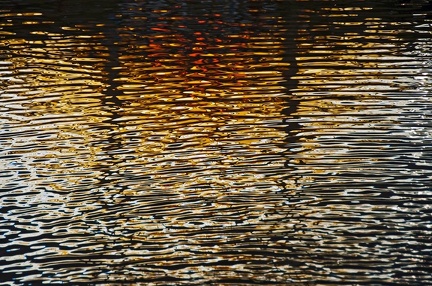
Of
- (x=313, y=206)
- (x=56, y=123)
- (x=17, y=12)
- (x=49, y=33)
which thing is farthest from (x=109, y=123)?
A: (x=17, y=12)

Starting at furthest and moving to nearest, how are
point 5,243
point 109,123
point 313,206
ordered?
point 109,123, point 313,206, point 5,243

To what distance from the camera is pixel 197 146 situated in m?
7.07

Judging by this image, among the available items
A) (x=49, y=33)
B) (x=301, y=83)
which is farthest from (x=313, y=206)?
(x=49, y=33)

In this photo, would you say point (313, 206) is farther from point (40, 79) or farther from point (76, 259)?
point (40, 79)

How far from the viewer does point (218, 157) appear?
6797 mm

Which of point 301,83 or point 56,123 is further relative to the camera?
point 301,83

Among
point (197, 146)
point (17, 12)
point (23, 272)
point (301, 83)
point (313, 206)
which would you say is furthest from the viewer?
point (17, 12)

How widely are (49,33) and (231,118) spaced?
5.05 meters

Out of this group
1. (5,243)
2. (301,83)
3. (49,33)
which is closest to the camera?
(5,243)

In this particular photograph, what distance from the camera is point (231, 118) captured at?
25.7 feet

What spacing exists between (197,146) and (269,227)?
5.68ft

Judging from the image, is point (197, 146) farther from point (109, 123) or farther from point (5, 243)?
point (5, 243)

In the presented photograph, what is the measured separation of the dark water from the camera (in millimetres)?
5020

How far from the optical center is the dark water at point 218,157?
502cm
